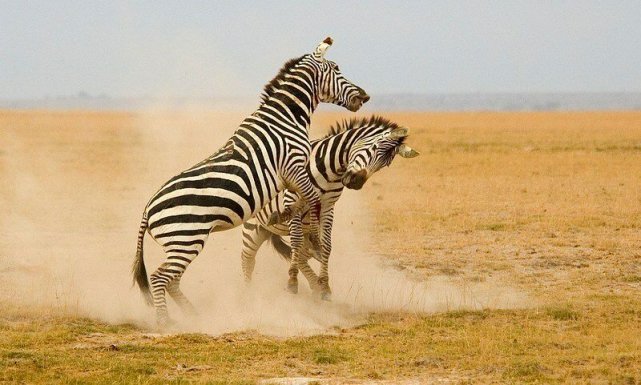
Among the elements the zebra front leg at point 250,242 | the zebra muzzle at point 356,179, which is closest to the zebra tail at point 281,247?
the zebra front leg at point 250,242

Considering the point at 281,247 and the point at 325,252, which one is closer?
the point at 325,252

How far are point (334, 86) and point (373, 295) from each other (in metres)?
2.17

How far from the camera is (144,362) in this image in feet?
23.5

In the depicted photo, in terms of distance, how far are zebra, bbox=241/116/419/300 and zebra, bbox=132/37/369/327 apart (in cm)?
33

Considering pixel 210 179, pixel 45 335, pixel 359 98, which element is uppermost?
pixel 359 98

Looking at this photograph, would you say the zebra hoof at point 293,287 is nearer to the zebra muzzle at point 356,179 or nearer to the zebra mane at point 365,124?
the zebra muzzle at point 356,179

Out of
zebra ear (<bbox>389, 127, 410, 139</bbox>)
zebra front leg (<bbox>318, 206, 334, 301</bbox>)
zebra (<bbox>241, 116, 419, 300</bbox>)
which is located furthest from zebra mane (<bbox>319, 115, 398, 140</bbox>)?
zebra front leg (<bbox>318, 206, 334, 301</bbox>)

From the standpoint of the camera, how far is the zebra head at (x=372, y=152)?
31.2 ft

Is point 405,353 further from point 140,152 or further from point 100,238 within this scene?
point 140,152

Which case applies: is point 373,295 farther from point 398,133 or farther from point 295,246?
point 398,133

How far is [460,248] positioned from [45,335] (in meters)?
6.63

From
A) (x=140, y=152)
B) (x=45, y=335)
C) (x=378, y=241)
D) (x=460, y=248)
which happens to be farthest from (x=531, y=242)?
(x=140, y=152)

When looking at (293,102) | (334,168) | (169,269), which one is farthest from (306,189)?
(169,269)

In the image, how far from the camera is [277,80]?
31.4ft
